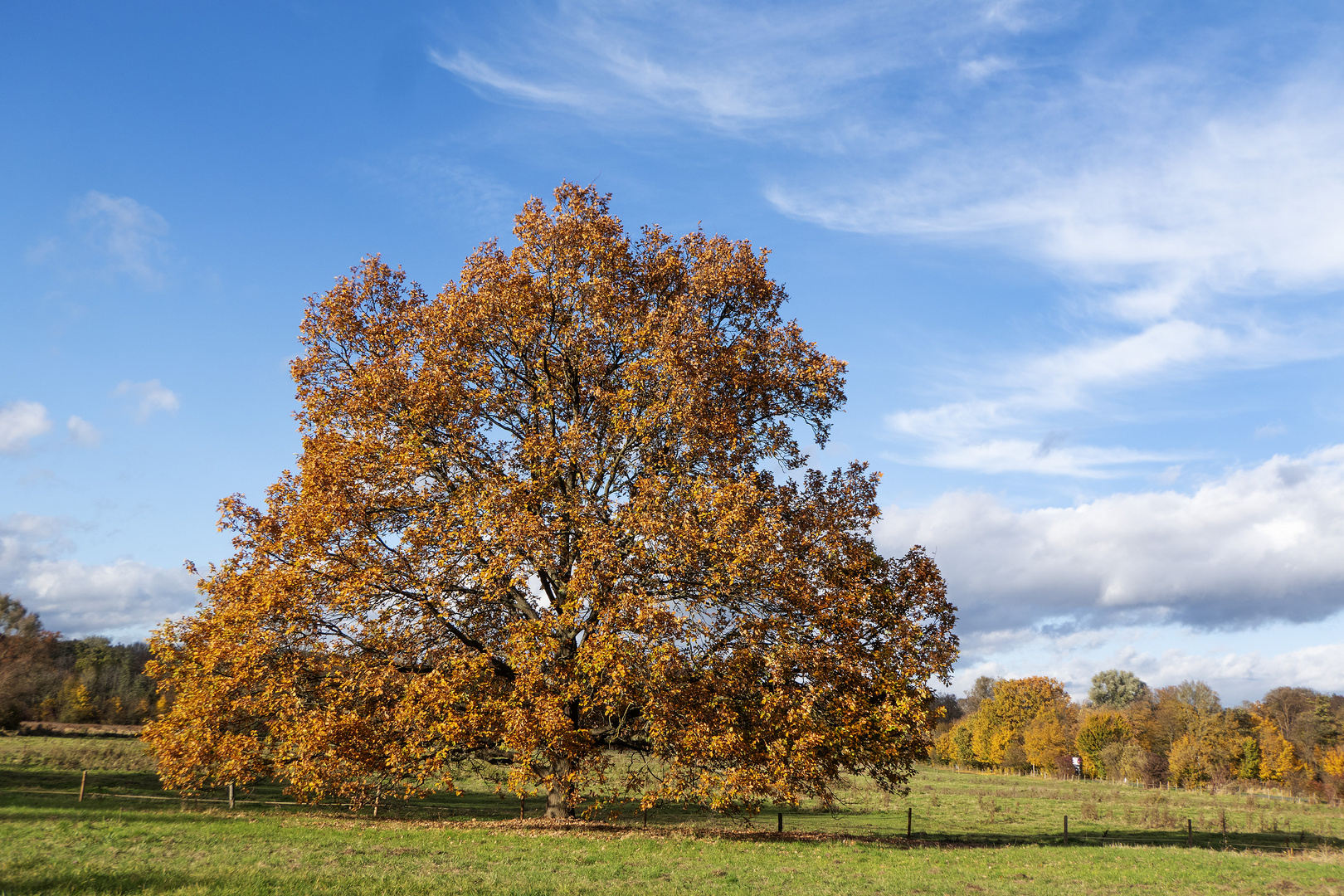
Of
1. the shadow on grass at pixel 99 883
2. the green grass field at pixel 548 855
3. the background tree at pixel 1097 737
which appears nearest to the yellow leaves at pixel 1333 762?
the background tree at pixel 1097 737

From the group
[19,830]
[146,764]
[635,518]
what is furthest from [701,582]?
[146,764]

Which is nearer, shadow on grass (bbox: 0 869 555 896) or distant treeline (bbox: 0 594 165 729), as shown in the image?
shadow on grass (bbox: 0 869 555 896)

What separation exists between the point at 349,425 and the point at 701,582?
36.0ft

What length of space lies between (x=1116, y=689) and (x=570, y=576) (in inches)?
6164

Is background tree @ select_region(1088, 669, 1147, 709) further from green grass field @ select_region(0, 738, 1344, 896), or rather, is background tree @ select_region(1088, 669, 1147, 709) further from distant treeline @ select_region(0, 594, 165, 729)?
distant treeline @ select_region(0, 594, 165, 729)

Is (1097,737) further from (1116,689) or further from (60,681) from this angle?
(60,681)

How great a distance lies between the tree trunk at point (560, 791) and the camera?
813 inches

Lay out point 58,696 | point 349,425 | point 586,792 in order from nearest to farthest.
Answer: point 586,792
point 349,425
point 58,696

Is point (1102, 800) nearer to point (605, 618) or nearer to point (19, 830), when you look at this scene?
point (605, 618)

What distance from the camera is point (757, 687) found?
63.9 ft

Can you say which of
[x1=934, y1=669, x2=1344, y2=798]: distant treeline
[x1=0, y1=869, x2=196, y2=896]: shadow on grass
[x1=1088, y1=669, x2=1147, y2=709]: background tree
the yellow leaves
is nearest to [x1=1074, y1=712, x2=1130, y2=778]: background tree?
[x1=934, y1=669, x2=1344, y2=798]: distant treeline

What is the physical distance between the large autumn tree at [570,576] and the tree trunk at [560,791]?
75 millimetres

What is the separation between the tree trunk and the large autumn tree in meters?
0.08

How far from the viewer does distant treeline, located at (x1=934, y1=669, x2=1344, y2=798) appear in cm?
8475
